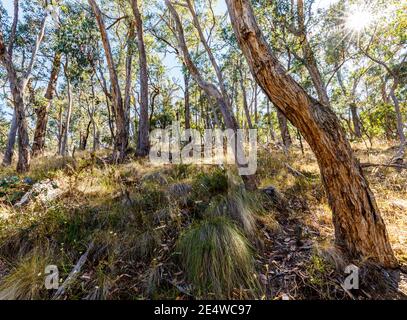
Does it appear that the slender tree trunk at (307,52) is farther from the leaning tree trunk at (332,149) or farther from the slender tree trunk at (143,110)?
the slender tree trunk at (143,110)

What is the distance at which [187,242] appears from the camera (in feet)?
7.54

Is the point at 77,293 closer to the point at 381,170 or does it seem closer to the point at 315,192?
the point at 315,192

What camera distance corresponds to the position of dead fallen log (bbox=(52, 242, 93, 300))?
1.88 metres

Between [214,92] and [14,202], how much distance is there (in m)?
4.19

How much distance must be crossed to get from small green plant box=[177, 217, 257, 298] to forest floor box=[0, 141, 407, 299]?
10 millimetres

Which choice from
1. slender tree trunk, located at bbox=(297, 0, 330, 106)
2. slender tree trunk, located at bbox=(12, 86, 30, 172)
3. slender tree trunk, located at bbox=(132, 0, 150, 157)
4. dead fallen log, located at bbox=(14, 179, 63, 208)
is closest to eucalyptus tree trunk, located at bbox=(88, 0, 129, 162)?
slender tree trunk, located at bbox=(132, 0, 150, 157)

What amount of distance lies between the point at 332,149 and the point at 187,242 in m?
1.84

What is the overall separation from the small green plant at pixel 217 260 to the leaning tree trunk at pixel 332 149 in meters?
1.12

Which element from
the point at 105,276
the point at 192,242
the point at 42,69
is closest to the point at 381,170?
the point at 192,242

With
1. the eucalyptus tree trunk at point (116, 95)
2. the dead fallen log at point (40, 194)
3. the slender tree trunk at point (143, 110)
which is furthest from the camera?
the slender tree trunk at point (143, 110)

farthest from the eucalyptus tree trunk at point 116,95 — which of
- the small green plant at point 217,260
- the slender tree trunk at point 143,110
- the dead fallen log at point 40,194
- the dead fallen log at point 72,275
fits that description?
the small green plant at point 217,260

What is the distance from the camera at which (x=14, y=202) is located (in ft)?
11.9

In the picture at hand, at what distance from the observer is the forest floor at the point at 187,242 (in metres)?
1.91

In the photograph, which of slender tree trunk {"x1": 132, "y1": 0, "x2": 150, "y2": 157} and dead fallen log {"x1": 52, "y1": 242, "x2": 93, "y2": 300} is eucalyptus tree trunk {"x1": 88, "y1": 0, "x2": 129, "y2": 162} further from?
dead fallen log {"x1": 52, "y1": 242, "x2": 93, "y2": 300}
